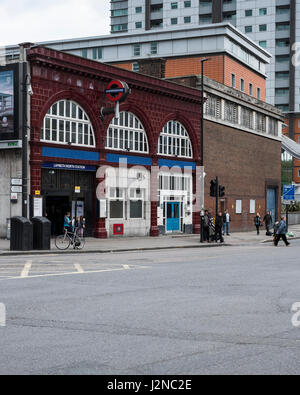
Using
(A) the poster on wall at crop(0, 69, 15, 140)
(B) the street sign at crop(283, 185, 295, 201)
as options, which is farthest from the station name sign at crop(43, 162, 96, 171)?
(B) the street sign at crop(283, 185, 295, 201)

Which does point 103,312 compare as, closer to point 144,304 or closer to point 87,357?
point 144,304

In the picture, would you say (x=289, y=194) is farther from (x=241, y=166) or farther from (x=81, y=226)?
(x=81, y=226)

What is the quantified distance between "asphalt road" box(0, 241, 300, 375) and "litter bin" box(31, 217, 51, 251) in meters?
8.53

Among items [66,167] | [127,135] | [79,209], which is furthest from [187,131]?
[66,167]

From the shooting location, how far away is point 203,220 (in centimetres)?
3434

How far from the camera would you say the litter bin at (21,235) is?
24.9 metres

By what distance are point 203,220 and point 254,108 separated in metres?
21.8

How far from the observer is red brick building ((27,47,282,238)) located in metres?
32.1

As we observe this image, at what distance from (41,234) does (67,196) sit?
8.56m

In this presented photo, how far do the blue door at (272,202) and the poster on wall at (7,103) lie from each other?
3214cm

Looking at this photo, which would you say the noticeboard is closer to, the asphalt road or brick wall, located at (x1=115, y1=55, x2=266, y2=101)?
the asphalt road

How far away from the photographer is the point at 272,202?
2327 inches

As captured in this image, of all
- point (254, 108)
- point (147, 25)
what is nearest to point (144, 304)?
point (254, 108)

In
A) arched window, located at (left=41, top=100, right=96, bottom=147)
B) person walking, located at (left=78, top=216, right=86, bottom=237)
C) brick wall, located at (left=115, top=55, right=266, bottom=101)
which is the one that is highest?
brick wall, located at (left=115, top=55, right=266, bottom=101)
